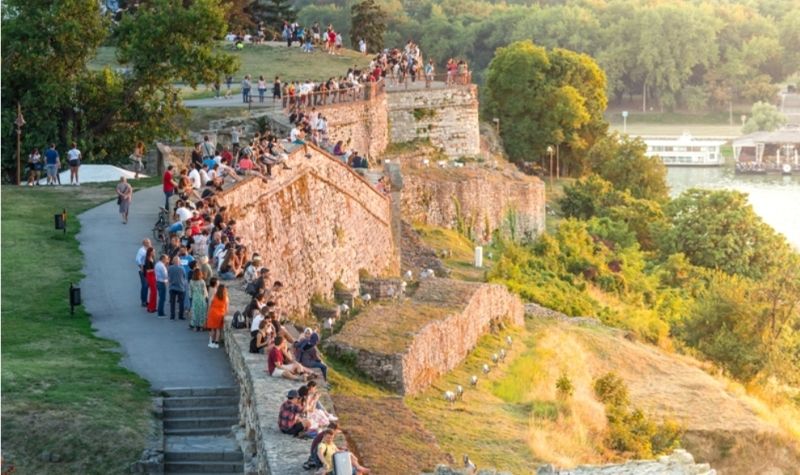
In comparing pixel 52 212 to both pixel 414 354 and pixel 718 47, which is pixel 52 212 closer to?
pixel 414 354

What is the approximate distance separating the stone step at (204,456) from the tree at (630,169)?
5623 cm

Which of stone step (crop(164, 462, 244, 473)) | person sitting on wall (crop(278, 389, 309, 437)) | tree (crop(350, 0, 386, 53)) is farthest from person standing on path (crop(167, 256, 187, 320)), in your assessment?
tree (crop(350, 0, 386, 53))

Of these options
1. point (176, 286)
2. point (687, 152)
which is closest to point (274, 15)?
point (176, 286)

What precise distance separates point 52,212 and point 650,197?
4445cm

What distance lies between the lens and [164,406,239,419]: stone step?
20297 mm

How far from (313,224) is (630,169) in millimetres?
43322

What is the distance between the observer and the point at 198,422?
20172 mm

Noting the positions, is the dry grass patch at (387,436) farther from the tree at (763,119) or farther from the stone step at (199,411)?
the tree at (763,119)

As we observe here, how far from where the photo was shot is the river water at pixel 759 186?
101m

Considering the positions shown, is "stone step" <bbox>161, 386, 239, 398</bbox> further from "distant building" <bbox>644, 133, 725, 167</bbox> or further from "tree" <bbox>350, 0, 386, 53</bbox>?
"distant building" <bbox>644, 133, 725, 167</bbox>

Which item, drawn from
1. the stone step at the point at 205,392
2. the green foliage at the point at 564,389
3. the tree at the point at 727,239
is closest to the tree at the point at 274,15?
the tree at the point at 727,239

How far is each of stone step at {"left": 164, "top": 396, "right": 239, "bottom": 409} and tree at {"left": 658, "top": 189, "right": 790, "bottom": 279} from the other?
41.3m

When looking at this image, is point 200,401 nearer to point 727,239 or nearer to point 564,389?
point 564,389

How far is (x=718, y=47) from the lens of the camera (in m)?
141
